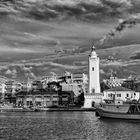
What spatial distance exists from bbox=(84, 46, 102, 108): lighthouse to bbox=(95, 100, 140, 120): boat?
52983mm

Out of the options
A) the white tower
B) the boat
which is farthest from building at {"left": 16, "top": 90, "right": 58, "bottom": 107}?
the boat

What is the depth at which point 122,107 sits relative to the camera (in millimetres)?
72188

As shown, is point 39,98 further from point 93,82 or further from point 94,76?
point 94,76

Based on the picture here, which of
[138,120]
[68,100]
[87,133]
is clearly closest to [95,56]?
[68,100]

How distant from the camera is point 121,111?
7200cm

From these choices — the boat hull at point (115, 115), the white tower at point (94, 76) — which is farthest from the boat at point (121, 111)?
the white tower at point (94, 76)

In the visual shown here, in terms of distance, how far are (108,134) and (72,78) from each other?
484ft

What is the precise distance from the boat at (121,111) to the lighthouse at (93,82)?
53.0 metres

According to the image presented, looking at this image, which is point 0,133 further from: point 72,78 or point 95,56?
point 72,78

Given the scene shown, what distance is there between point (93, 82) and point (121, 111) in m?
61.1

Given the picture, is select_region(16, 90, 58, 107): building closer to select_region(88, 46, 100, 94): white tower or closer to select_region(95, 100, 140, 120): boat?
select_region(88, 46, 100, 94): white tower

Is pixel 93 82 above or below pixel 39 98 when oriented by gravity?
above

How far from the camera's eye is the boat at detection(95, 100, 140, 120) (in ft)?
225

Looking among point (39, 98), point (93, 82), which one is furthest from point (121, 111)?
point (39, 98)
